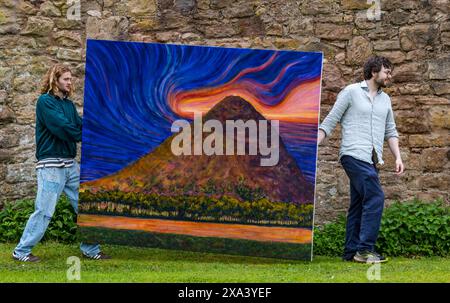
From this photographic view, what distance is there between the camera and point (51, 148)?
5668 millimetres

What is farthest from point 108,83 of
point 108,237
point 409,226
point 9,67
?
point 409,226

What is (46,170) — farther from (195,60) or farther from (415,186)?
(415,186)

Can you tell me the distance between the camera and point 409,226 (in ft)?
21.6

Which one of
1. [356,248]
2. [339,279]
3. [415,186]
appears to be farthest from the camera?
[415,186]

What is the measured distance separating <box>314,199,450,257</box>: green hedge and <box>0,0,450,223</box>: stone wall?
0.30 metres

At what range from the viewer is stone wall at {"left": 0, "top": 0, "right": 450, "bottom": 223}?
7.05 m

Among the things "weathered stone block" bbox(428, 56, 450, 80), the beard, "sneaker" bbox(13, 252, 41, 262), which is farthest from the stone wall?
"sneaker" bbox(13, 252, 41, 262)

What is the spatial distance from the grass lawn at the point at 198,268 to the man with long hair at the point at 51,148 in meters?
0.30

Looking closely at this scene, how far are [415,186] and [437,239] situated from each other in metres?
0.70

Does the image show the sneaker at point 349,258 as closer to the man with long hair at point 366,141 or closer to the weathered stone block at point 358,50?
the man with long hair at point 366,141

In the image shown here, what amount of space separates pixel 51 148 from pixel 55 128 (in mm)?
178

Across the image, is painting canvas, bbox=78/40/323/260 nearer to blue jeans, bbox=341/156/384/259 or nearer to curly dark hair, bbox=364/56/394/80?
blue jeans, bbox=341/156/384/259

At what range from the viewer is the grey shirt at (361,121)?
5867 mm

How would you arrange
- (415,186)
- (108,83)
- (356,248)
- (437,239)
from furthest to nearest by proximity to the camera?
1. (415,186)
2. (437,239)
3. (356,248)
4. (108,83)
